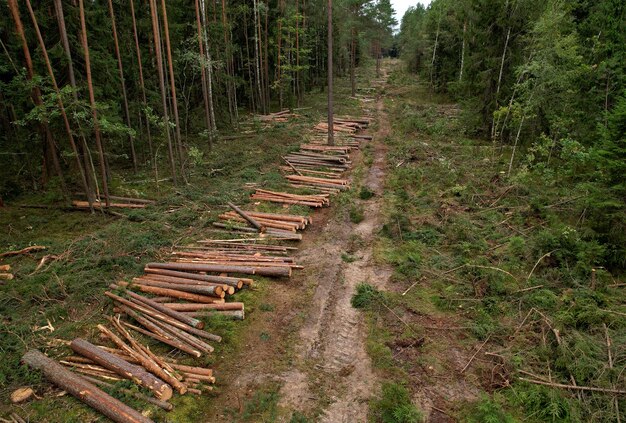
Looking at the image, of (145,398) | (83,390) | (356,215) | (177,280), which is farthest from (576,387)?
(177,280)

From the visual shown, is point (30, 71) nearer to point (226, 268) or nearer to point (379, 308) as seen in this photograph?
point (226, 268)

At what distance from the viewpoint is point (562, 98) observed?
655 inches

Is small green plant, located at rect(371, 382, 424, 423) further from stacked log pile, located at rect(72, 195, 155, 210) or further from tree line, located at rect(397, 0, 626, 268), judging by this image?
stacked log pile, located at rect(72, 195, 155, 210)

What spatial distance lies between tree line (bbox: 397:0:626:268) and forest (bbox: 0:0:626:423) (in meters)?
0.11

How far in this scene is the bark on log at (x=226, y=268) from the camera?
967 cm

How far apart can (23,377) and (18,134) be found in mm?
13178

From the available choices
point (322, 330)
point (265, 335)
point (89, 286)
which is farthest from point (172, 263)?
point (322, 330)

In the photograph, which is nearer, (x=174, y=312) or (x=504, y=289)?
(x=174, y=312)

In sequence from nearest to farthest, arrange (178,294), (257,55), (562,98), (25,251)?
(178,294)
(25,251)
(562,98)
(257,55)

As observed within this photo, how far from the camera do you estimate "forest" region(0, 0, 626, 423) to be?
21.2 feet

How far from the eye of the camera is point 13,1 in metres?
11.3

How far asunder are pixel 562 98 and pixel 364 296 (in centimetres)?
1484

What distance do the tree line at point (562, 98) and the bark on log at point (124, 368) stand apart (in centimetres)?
1113

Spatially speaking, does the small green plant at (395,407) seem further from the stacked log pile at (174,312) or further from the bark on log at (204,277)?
the bark on log at (204,277)
